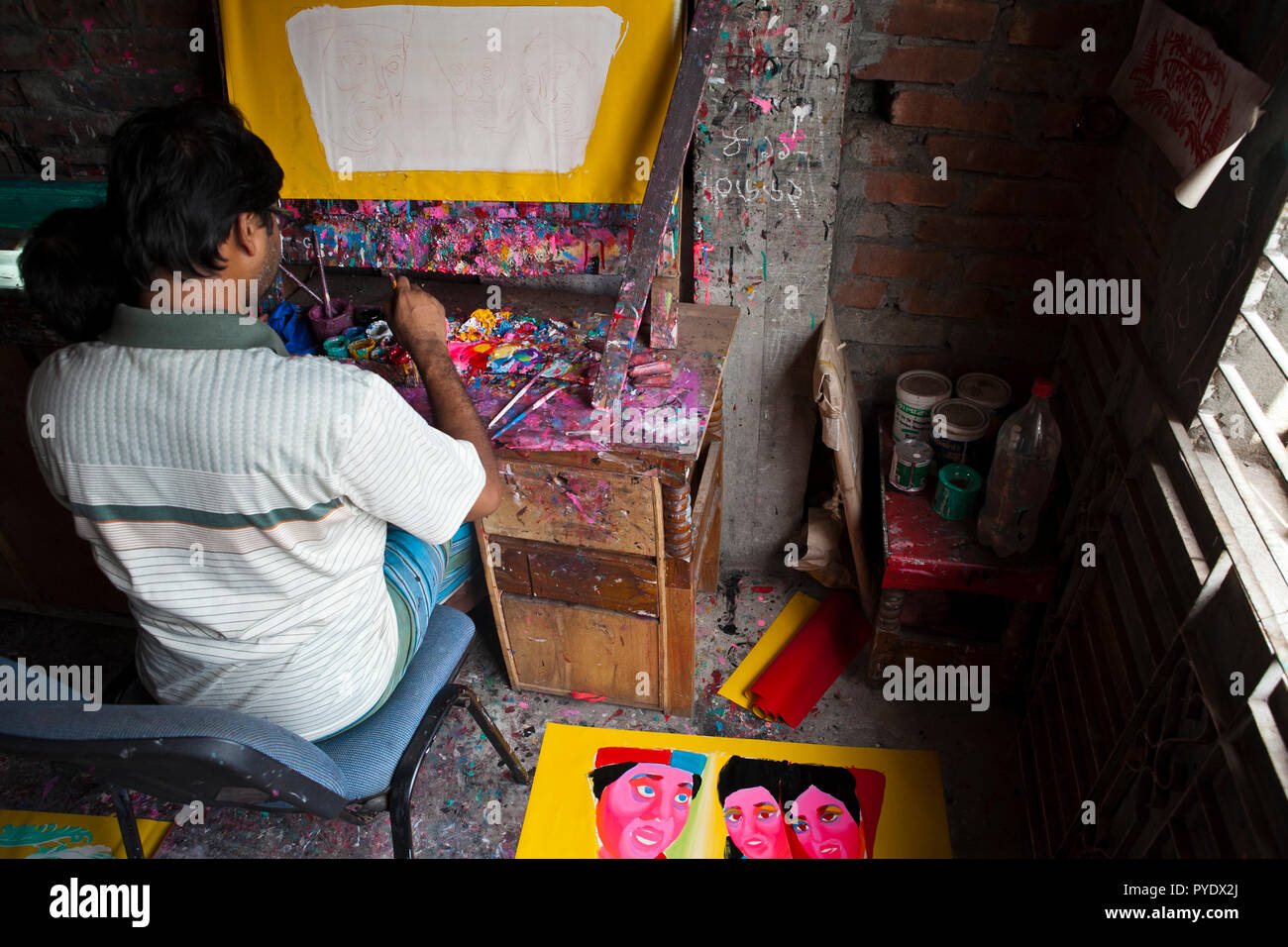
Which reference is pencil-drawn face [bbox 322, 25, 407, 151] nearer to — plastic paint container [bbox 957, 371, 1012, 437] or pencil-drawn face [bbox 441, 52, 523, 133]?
pencil-drawn face [bbox 441, 52, 523, 133]

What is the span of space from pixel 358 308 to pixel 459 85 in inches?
23.5

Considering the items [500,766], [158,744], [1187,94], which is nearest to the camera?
[158,744]

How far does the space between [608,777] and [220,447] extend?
1.22 metres

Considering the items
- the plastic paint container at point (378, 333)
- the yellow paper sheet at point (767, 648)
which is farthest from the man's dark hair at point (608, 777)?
the plastic paint container at point (378, 333)

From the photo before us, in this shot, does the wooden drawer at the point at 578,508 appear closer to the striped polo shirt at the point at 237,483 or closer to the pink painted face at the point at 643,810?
the striped polo shirt at the point at 237,483

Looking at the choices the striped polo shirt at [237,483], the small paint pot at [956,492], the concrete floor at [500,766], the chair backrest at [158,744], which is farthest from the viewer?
the small paint pot at [956,492]

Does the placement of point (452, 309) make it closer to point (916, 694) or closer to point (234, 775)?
point (234, 775)

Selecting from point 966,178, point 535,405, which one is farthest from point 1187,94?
point 535,405

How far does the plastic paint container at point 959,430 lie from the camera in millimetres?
2025

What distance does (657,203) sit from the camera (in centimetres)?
164

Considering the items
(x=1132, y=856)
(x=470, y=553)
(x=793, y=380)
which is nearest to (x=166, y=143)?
(x=470, y=553)

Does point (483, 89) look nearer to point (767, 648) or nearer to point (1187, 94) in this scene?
point (1187, 94)

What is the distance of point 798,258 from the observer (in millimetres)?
1969

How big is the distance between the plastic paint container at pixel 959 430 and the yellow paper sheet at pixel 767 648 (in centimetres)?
61
